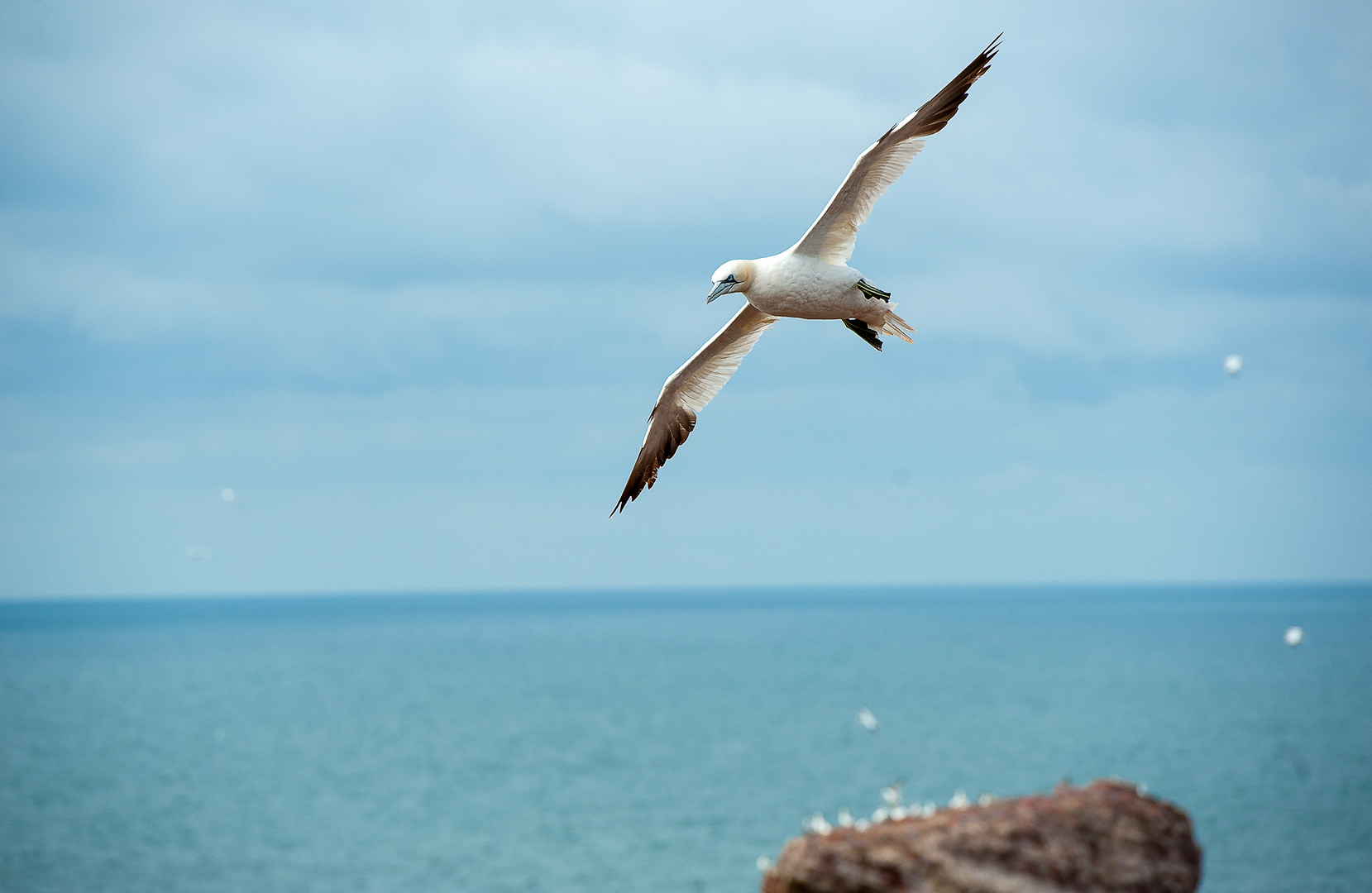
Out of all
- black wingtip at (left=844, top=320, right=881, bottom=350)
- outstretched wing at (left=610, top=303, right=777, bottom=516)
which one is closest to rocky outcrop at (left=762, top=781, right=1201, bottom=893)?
outstretched wing at (left=610, top=303, right=777, bottom=516)

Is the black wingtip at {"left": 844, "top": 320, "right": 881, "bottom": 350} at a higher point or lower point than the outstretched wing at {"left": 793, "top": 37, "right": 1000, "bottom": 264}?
lower

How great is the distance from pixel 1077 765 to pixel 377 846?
3789 centimetres

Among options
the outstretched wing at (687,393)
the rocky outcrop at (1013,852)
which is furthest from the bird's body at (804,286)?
the rocky outcrop at (1013,852)

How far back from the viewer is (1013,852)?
14641mm

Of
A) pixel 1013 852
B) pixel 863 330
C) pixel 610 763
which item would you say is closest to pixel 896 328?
pixel 863 330

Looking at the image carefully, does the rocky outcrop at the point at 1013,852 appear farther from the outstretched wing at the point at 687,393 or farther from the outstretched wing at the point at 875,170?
the outstretched wing at the point at 875,170

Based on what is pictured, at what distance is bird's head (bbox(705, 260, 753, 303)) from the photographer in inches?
468

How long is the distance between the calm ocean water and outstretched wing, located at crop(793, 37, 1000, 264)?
35792 millimetres

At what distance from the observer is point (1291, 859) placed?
4688 cm

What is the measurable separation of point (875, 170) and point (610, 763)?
209ft

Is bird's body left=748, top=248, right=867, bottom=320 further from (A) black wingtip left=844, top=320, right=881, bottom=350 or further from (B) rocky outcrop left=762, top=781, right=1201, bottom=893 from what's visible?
(B) rocky outcrop left=762, top=781, right=1201, bottom=893

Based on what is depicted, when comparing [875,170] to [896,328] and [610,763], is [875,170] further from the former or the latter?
[610,763]

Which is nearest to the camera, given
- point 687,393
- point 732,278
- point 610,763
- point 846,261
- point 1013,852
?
point 732,278

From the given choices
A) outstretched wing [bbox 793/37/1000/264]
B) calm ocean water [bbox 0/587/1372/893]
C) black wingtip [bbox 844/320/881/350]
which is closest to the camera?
outstretched wing [bbox 793/37/1000/264]
